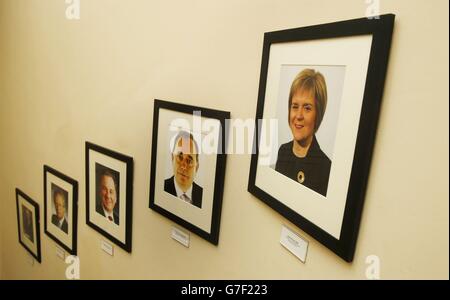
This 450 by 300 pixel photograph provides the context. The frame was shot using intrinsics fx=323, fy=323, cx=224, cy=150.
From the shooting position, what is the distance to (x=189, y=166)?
1.20m

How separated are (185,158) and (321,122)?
591mm

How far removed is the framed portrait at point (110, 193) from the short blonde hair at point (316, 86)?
914mm

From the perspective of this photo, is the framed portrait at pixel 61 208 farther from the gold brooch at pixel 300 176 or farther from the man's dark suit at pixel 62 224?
the gold brooch at pixel 300 176

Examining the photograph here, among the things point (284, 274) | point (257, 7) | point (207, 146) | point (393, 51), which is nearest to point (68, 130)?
point (207, 146)

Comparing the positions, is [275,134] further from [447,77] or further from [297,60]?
[447,77]

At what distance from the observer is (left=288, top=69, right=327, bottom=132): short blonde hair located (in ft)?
2.48

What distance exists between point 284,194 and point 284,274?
0.76 feet

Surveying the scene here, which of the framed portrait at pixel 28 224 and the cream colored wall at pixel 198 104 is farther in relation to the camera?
the framed portrait at pixel 28 224

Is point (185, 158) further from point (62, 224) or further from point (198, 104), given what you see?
point (62, 224)

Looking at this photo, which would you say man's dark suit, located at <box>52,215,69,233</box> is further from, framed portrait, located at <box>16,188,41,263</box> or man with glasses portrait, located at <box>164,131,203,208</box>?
man with glasses portrait, located at <box>164,131,203,208</box>

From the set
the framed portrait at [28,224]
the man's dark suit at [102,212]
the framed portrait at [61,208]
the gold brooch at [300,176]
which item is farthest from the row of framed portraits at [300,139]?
the framed portrait at [28,224]

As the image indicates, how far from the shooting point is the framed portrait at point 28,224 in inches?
88.0

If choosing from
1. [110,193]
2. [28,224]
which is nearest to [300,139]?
[110,193]

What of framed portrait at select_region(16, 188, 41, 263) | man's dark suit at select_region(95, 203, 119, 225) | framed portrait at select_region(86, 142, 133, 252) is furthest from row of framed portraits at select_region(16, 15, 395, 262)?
framed portrait at select_region(16, 188, 41, 263)
